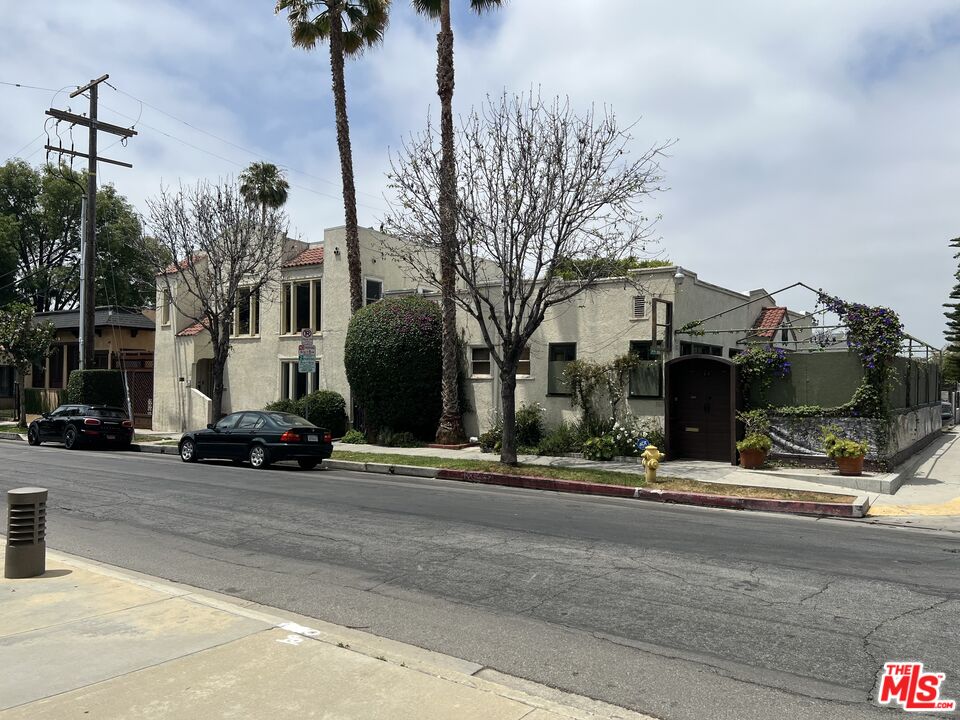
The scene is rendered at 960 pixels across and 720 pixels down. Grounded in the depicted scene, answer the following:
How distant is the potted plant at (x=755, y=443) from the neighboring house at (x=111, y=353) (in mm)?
25091

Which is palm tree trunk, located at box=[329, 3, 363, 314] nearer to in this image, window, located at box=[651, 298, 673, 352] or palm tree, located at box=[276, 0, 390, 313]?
palm tree, located at box=[276, 0, 390, 313]

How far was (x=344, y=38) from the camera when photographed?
80.1 ft

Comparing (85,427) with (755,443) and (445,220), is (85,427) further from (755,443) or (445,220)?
(755,443)

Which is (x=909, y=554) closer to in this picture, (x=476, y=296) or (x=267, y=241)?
(x=476, y=296)

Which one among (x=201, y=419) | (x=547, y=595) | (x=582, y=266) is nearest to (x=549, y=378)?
(x=582, y=266)

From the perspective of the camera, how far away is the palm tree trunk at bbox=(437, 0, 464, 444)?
688 inches

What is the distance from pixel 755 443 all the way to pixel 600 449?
3.74 metres

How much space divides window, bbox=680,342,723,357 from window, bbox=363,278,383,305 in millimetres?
11056

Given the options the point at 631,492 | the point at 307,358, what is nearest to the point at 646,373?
the point at 631,492

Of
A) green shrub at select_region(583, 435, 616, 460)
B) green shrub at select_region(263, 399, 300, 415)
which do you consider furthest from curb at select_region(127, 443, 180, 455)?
green shrub at select_region(583, 435, 616, 460)

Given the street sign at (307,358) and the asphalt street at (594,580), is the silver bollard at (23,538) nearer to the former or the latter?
the asphalt street at (594,580)

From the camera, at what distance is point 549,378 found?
2019cm

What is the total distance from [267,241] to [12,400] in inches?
1119

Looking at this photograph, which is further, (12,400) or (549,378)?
(12,400)
